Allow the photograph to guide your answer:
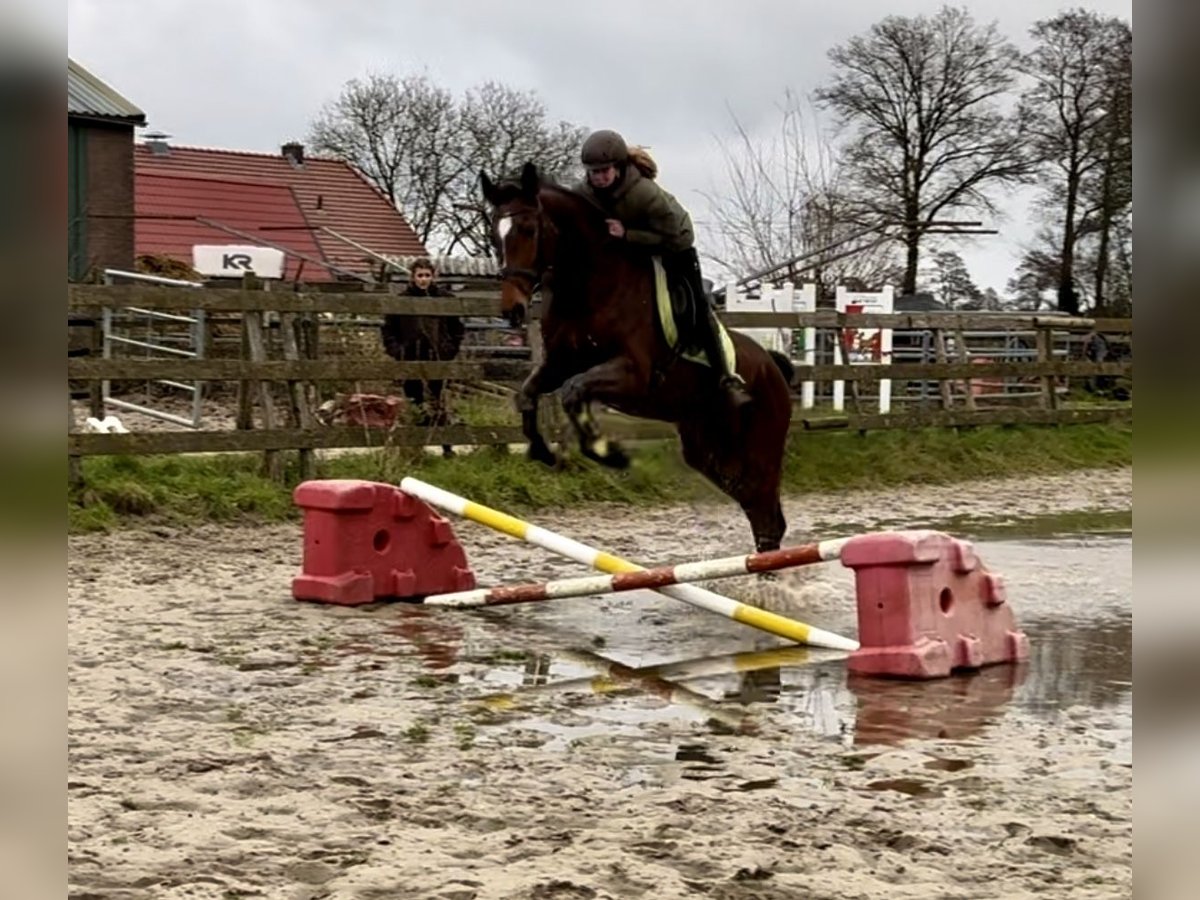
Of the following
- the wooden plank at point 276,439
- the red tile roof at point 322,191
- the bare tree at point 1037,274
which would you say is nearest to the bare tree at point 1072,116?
the bare tree at point 1037,274

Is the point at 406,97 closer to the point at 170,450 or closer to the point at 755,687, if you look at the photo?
the point at 170,450

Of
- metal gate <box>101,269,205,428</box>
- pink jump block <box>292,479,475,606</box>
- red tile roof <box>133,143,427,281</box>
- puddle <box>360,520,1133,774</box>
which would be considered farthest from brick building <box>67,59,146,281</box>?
puddle <box>360,520,1133,774</box>

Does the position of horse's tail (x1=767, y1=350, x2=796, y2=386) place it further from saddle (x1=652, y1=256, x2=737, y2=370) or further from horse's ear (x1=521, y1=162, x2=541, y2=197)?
horse's ear (x1=521, y1=162, x2=541, y2=197)

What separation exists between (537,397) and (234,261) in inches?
600

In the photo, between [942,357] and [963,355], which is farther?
[963,355]

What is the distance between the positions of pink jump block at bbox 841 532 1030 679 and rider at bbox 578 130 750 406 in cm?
179

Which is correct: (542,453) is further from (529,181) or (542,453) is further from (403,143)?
(403,143)

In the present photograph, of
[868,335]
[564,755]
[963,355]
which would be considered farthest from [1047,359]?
[564,755]

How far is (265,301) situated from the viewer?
30.6ft

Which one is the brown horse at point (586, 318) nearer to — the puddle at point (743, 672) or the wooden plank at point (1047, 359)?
the puddle at point (743, 672)

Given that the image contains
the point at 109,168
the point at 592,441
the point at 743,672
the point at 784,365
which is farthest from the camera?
the point at 109,168
